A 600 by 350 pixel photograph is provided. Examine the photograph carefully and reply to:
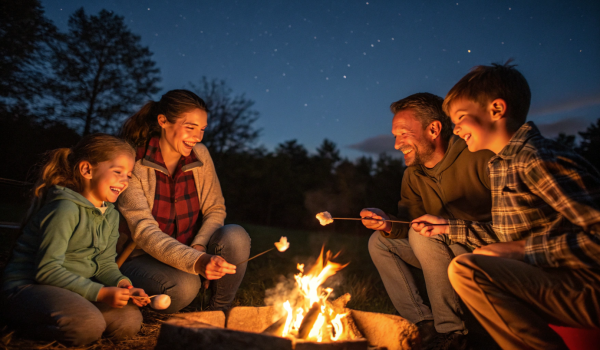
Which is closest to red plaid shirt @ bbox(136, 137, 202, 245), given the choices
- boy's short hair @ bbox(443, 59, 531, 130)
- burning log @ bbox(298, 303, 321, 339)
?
burning log @ bbox(298, 303, 321, 339)

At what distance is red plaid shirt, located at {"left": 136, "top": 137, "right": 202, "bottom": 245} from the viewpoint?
3.08m

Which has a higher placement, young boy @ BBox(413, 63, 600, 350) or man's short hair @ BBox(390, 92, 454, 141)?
man's short hair @ BBox(390, 92, 454, 141)

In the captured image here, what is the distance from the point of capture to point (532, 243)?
77.6 inches

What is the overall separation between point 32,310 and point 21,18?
1324cm

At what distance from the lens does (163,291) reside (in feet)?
9.05

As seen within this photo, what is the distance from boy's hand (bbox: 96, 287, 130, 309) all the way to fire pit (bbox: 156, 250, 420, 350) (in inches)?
16.4

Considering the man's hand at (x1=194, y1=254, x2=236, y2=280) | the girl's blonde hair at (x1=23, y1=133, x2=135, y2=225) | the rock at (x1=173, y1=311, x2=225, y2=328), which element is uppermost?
the girl's blonde hair at (x1=23, y1=133, x2=135, y2=225)

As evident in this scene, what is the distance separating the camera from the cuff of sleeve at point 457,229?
254cm

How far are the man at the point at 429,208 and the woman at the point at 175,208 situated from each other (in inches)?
51.2

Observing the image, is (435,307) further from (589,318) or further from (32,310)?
(32,310)

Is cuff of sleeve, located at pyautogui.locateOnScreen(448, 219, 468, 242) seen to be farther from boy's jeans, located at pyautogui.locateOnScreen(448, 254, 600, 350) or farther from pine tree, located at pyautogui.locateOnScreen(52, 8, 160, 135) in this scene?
pine tree, located at pyautogui.locateOnScreen(52, 8, 160, 135)

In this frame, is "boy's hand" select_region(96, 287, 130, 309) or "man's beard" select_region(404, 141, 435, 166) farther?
"man's beard" select_region(404, 141, 435, 166)

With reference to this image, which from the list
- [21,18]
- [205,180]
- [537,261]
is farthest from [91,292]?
[21,18]

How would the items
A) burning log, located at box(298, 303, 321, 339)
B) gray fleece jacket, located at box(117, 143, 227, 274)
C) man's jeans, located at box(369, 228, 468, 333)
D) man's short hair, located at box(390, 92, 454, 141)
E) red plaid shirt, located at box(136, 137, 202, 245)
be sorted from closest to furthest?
burning log, located at box(298, 303, 321, 339), man's jeans, located at box(369, 228, 468, 333), gray fleece jacket, located at box(117, 143, 227, 274), red plaid shirt, located at box(136, 137, 202, 245), man's short hair, located at box(390, 92, 454, 141)
